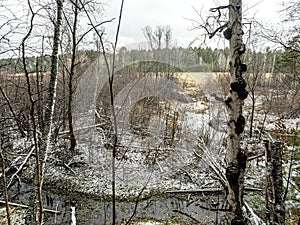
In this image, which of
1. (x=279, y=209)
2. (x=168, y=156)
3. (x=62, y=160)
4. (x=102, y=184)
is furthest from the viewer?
(x=168, y=156)

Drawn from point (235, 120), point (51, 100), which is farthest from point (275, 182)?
point (51, 100)

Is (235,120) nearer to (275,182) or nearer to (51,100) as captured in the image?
(275,182)

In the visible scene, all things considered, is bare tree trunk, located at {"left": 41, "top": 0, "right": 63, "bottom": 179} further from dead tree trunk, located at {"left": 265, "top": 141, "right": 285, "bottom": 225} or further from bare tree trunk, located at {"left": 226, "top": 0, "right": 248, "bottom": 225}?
dead tree trunk, located at {"left": 265, "top": 141, "right": 285, "bottom": 225}

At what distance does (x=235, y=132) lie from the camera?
2.68 meters

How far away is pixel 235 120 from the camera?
2.66m

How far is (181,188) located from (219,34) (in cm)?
480

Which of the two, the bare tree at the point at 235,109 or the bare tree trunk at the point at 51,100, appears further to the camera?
the bare tree trunk at the point at 51,100

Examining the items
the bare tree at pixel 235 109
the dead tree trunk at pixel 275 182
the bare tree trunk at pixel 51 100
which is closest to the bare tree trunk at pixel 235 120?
the bare tree at pixel 235 109

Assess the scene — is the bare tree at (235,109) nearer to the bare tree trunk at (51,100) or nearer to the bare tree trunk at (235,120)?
the bare tree trunk at (235,120)

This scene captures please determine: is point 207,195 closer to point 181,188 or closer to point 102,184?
point 181,188

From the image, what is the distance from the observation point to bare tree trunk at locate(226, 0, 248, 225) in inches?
101

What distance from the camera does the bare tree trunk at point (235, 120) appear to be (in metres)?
2.56

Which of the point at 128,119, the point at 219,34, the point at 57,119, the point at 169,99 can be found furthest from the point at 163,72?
the point at 219,34

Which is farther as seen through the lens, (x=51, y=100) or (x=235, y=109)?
(x=51, y=100)
